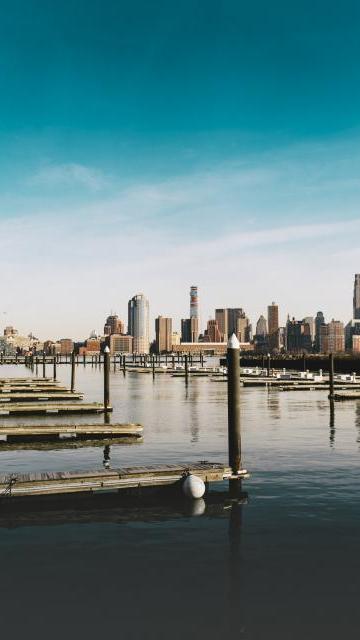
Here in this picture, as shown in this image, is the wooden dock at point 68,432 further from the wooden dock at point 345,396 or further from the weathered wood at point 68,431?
the wooden dock at point 345,396

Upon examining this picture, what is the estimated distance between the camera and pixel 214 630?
32.7ft

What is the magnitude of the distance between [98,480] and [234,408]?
17.0ft

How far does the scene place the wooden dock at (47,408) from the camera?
42031mm

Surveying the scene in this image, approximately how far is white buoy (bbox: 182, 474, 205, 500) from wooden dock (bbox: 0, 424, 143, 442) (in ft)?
42.9

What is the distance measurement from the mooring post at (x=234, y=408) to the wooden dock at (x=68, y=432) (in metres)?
11.5

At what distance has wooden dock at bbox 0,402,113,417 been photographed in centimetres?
4203

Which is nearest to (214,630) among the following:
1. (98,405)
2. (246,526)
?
(246,526)

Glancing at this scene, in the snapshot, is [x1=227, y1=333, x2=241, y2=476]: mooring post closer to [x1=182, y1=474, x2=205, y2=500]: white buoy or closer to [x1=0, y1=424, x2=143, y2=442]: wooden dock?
[x1=182, y1=474, x2=205, y2=500]: white buoy

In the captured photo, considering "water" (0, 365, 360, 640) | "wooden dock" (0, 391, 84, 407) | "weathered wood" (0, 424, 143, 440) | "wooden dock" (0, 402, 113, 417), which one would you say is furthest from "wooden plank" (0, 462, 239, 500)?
"wooden dock" (0, 391, 84, 407)

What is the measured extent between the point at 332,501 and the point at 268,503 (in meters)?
1.88

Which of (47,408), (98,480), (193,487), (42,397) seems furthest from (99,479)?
(42,397)

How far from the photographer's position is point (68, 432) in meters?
30.2

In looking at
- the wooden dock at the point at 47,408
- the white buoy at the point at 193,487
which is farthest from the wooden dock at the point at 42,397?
the white buoy at the point at 193,487

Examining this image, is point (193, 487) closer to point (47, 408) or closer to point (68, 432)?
point (68, 432)
